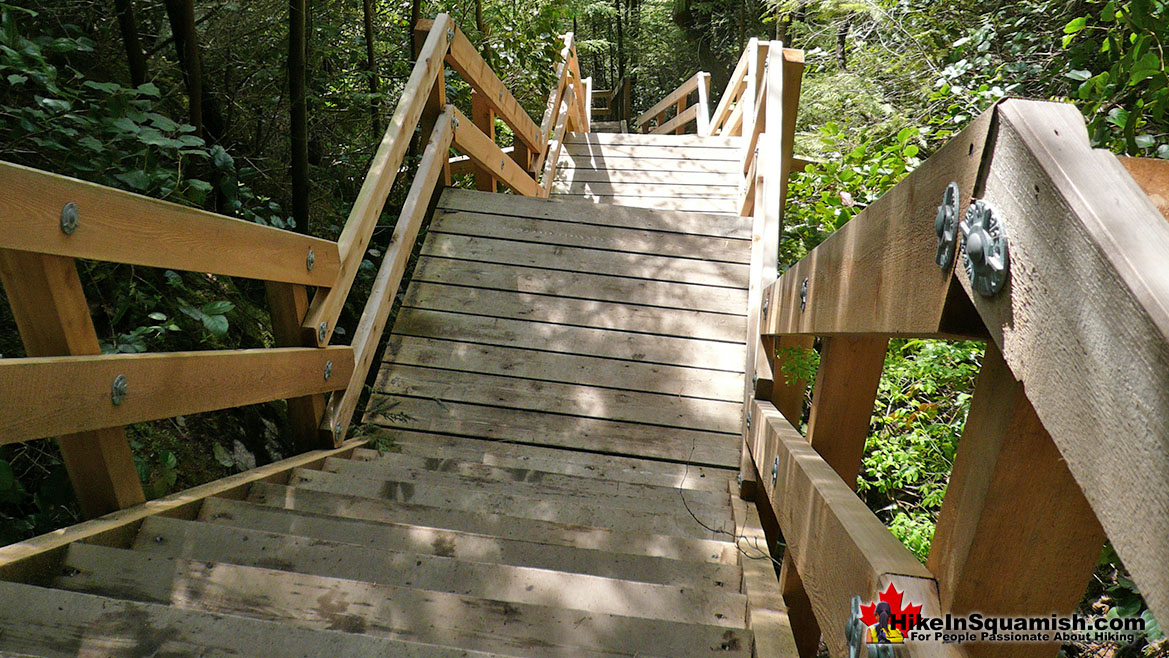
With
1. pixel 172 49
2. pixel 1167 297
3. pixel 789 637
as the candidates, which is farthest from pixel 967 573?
pixel 172 49

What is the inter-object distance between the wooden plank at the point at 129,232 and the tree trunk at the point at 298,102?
A: 99 cm

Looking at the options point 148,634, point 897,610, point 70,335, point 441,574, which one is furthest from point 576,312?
point 897,610

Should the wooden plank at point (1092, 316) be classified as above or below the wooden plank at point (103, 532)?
above

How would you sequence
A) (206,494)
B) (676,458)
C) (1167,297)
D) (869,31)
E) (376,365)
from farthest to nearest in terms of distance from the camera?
(869,31) < (376,365) < (676,458) < (206,494) < (1167,297)

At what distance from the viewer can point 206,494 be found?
217 centimetres

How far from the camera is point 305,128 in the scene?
323 cm

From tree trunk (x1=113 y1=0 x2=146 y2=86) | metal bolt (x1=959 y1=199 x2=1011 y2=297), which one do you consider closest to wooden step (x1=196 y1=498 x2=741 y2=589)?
metal bolt (x1=959 y1=199 x2=1011 y2=297)

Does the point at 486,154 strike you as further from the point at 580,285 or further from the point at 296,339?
the point at 296,339

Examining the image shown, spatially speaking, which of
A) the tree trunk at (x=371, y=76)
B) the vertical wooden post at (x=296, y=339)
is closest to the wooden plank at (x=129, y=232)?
the vertical wooden post at (x=296, y=339)

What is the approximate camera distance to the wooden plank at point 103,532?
5.15 feet

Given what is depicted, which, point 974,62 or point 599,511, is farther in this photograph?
point 974,62

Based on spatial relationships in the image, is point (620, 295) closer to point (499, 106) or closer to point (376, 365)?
point (376, 365)

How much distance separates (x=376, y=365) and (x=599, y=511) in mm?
1743

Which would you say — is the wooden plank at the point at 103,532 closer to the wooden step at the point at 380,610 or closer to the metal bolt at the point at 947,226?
the wooden step at the point at 380,610
